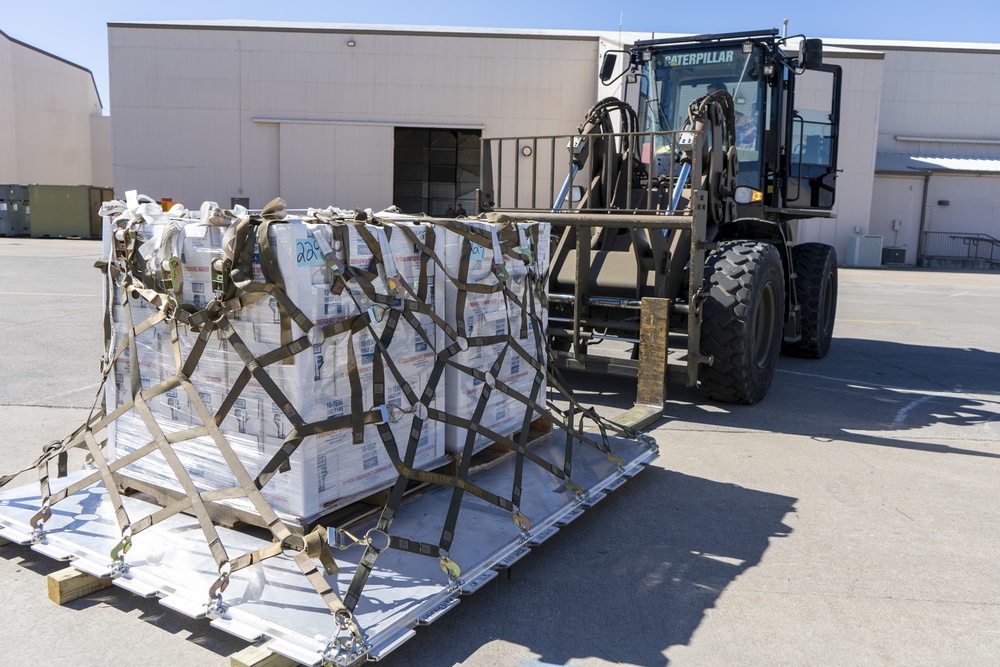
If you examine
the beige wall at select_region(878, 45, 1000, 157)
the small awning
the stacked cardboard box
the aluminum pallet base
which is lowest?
the aluminum pallet base

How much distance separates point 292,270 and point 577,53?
83.2 ft

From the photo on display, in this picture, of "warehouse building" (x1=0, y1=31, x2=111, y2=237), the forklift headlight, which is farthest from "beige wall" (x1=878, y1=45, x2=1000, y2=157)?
"warehouse building" (x1=0, y1=31, x2=111, y2=237)

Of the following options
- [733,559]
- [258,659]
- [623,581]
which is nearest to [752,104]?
[733,559]

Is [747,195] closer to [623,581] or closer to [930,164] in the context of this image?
[623,581]

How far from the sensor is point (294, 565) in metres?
3.56

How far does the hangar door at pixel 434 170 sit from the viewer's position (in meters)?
34.5

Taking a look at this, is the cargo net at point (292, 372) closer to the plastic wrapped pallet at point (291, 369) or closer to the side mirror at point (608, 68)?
the plastic wrapped pallet at point (291, 369)

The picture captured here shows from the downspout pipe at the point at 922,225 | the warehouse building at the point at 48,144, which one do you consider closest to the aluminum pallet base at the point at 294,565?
the downspout pipe at the point at 922,225

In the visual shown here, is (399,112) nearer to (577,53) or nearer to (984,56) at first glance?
(577,53)

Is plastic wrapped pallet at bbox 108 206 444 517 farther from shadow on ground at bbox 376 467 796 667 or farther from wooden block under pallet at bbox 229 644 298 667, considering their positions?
shadow on ground at bbox 376 467 796 667

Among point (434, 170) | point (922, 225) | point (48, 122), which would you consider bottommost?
point (922, 225)

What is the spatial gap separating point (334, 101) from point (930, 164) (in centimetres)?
2198

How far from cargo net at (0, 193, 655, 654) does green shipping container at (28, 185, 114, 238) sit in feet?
104

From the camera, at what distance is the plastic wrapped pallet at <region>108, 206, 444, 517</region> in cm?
347
